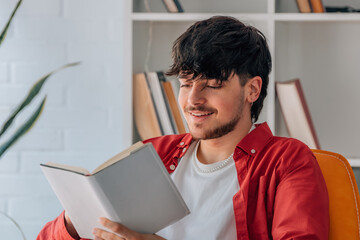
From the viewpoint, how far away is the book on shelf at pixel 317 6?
5.43 ft

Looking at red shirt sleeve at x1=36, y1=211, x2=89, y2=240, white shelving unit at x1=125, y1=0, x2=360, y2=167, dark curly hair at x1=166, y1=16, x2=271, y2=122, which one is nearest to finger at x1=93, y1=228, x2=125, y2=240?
red shirt sleeve at x1=36, y1=211, x2=89, y2=240

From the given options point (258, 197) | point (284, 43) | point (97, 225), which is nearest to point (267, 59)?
point (258, 197)

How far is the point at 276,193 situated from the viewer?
114cm

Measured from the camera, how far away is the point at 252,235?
1.15 meters

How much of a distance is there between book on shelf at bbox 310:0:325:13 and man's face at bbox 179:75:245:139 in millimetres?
602

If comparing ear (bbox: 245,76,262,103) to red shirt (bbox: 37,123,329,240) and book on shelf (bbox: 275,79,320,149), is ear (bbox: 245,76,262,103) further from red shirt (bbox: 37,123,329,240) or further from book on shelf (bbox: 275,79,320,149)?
book on shelf (bbox: 275,79,320,149)

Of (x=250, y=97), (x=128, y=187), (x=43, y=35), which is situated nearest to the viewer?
(x=128, y=187)

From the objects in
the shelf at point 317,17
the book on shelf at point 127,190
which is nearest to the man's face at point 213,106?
the book on shelf at point 127,190

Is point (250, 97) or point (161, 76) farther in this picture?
point (161, 76)

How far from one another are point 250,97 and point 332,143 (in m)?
0.68

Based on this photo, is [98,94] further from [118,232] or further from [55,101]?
[118,232]

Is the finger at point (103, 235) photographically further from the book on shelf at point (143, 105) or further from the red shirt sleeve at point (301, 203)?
the book on shelf at point (143, 105)

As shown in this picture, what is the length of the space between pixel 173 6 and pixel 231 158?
0.71 metres

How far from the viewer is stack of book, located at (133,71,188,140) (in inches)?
68.0
